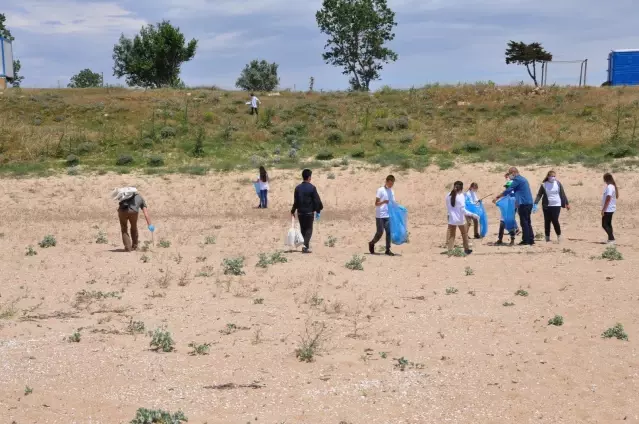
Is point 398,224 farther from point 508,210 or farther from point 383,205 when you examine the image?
point 508,210

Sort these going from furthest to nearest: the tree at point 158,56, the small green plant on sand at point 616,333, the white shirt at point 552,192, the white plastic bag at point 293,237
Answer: the tree at point 158,56 < the white shirt at point 552,192 < the white plastic bag at point 293,237 < the small green plant on sand at point 616,333

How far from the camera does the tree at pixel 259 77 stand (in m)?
85.6

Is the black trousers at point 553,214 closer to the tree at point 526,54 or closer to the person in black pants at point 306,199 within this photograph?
the person in black pants at point 306,199

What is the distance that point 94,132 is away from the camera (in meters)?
34.8

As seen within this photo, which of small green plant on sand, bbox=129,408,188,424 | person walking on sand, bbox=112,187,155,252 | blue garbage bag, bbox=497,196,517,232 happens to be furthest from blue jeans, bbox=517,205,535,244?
small green plant on sand, bbox=129,408,188,424

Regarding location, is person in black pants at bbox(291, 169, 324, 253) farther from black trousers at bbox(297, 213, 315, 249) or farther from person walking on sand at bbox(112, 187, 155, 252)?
person walking on sand at bbox(112, 187, 155, 252)

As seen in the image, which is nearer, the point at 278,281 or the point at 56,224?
the point at 278,281

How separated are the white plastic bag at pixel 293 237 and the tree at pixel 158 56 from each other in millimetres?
50133

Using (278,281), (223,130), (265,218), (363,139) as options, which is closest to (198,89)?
(223,130)

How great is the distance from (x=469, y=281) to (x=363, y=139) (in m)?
22.9

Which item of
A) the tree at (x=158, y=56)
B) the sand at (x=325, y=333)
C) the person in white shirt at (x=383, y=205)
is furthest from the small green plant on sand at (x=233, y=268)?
the tree at (x=158, y=56)

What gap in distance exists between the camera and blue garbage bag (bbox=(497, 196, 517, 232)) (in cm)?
1605

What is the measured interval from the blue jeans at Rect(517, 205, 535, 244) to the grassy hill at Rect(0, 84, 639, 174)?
12.1m

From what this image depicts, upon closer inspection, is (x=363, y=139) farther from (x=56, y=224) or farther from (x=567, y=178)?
(x=56, y=224)
